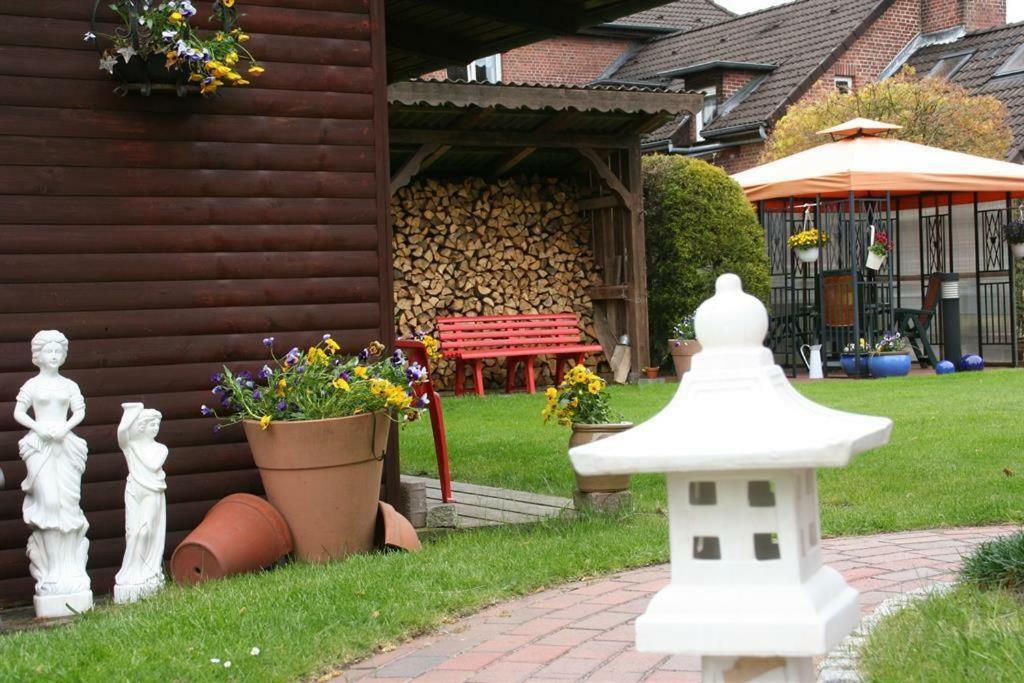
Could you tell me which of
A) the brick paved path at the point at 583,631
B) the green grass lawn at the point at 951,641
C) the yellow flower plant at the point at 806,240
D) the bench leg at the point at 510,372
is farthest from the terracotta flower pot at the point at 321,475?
the yellow flower plant at the point at 806,240

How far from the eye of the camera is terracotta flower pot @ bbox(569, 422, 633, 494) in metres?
6.37

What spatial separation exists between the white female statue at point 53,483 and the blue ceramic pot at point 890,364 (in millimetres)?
10830

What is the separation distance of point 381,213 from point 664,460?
173 inches

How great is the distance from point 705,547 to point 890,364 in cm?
1272

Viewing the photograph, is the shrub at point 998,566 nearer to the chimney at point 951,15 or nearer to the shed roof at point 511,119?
the shed roof at point 511,119

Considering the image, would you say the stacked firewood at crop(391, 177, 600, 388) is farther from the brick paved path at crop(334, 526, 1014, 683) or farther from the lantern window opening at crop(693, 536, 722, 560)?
the lantern window opening at crop(693, 536, 722, 560)

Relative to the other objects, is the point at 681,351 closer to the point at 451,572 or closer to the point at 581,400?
the point at 581,400

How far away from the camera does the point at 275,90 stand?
6.03 meters

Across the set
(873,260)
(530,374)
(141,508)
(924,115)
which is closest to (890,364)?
(873,260)

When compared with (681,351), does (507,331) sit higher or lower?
higher

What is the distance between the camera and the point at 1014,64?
22.6m

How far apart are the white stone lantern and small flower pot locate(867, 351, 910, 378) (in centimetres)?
1259

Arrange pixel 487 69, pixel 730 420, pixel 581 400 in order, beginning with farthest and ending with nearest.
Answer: pixel 487 69 → pixel 581 400 → pixel 730 420

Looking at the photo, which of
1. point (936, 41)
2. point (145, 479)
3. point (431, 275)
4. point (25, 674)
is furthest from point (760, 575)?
point (936, 41)
